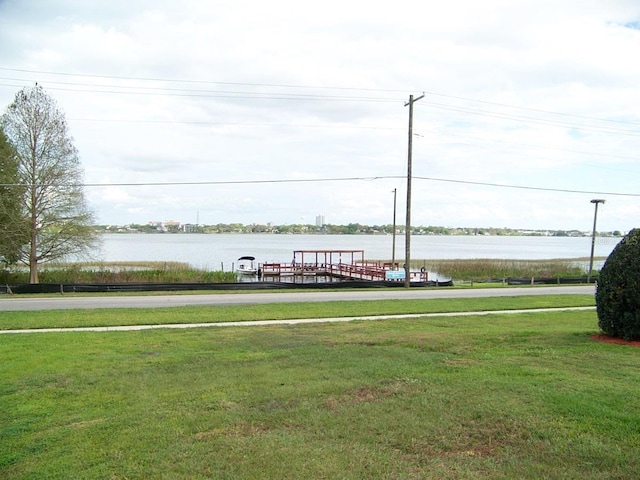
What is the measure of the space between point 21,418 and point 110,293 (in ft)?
64.4

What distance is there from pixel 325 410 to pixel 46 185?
101ft

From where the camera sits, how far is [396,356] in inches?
325

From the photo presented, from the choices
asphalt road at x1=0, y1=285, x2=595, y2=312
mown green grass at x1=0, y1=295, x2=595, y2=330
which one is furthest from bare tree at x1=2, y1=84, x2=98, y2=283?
mown green grass at x1=0, y1=295, x2=595, y2=330

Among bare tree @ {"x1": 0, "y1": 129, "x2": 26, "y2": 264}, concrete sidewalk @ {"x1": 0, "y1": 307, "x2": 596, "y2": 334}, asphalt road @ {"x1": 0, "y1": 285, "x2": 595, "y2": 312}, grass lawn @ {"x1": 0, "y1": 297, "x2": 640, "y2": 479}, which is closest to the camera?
grass lawn @ {"x1": 0, "y1": 297, "x2": 640, "y2": 479}

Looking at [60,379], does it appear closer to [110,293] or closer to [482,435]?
[482,435]

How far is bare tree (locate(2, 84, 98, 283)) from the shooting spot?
31.5 meters

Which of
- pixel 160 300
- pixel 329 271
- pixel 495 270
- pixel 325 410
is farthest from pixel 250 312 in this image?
pixel 495 270

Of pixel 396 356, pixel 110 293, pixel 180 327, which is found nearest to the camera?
pixel 396 356

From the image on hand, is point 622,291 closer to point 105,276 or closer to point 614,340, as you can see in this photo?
point 614,340

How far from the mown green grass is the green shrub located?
6885mm

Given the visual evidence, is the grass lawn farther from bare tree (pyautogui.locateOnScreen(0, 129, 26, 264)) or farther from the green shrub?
bare tree (pyautogui.locateOnScreen(0, 129, 26, 264))

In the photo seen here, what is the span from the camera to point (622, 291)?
9164 millimetres

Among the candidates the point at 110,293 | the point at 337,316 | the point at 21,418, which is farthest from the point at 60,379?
the point at 110,293

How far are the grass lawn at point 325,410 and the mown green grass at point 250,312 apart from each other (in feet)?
13.5
